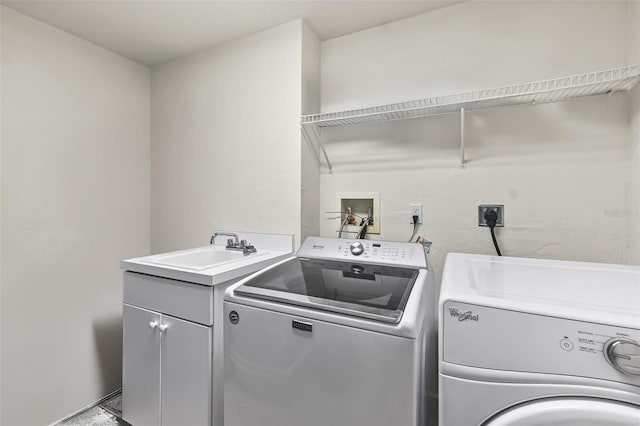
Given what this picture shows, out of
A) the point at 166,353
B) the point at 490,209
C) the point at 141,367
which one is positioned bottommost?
the point at 141,367

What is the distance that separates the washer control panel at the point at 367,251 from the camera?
1.35 meters

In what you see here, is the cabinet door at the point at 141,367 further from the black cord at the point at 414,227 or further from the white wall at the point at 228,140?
the black cord at the point at 414,227

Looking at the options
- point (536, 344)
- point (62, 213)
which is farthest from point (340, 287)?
point (62, 213)

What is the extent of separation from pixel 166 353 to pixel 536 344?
146 cm

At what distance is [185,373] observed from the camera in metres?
1.31

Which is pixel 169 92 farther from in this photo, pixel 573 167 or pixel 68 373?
pixel 573 167

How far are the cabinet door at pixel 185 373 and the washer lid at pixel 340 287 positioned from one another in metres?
0.38

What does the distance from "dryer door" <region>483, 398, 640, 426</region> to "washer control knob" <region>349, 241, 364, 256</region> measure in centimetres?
84

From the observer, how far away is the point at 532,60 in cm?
140

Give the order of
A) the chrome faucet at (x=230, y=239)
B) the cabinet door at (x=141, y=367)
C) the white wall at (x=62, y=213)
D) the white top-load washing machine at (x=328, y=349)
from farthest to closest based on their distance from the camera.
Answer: the chrome faucet at (x=230, y=239)
the white wall at (x=62, y=213)
the cabinet door at (x=141, y=367)
the white top-load washing machine at (x=328, y=349)

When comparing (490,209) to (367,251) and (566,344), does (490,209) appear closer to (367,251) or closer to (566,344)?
(367,251)

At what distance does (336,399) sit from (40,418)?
1.94 metres

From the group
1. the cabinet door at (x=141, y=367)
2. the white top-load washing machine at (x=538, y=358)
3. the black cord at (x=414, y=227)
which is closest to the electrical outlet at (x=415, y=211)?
the black cord at (x=414, y=227)

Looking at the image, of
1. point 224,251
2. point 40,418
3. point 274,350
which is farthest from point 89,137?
point 274,350
